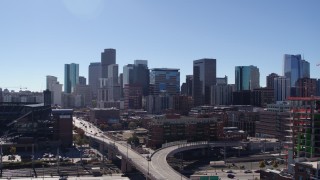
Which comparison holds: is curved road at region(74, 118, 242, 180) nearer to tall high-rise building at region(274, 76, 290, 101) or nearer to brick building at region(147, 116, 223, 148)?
brick building at region(147, 116, 223, 148)

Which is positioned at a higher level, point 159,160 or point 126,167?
point 159,160

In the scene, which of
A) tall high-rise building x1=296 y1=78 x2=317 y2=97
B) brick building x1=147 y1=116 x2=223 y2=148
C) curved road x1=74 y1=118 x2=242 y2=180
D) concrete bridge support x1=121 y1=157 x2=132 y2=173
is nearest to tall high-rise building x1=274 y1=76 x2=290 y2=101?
tall high-rise building x1=296 y1=78 x2=317 y2=97

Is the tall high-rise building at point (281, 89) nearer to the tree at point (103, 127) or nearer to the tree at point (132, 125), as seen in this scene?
the tree at point (132, 125)

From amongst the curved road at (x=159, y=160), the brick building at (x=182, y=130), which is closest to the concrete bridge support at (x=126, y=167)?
the curved road at (x=159, y=160)

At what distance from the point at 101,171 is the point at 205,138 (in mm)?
35408

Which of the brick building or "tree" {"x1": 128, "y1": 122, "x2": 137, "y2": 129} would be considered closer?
the brick building

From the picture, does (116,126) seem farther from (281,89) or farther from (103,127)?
(281,89)

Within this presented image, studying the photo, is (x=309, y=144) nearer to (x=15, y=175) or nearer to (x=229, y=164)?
(x=229, y=164)

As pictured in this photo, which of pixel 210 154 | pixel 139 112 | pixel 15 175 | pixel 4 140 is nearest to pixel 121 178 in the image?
pixel 15 175

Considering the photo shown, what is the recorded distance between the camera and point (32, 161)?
74.4m

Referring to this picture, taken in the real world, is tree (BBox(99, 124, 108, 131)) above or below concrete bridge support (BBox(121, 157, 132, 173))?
above

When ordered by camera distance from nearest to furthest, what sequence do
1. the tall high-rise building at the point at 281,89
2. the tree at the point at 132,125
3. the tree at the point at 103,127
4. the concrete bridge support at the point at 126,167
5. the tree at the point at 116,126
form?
the concrete bridge support at the point at 126,167, the tree at the point at 103,127, the tree at the point at 132,125, the tree at the point at 116,126, the tall high-rise building at the point at 281,89

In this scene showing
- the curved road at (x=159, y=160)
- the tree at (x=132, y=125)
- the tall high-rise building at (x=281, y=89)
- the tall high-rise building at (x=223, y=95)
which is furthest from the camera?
the tall high-rise building at (x=223, y=95)

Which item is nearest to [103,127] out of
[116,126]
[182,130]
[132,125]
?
[116,126]
